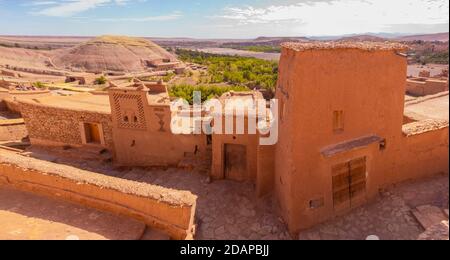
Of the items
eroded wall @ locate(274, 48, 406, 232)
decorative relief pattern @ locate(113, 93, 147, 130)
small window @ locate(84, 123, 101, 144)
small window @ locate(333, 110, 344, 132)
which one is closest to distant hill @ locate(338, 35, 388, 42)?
eroded wall @ locate(274, 48, 406, 232)

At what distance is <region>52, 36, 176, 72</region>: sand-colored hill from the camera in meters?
57.2

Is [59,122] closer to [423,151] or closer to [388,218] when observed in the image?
[388,218]

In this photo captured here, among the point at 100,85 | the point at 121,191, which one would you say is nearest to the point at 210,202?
the point at 121,191

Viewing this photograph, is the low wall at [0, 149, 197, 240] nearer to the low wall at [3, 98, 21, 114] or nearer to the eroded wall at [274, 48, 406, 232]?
the eroded wall at [274, 48, 406, 232]

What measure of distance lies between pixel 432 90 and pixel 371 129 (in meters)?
14.6

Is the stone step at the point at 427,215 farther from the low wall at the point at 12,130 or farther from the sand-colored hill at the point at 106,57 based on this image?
the sand-colored hill at the point at 106,57

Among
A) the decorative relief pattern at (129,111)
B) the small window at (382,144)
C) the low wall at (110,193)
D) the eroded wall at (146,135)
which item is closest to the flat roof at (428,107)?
the small window at (382,144)

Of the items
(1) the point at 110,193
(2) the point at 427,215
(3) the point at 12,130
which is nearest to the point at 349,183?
(2) the point at 427,215

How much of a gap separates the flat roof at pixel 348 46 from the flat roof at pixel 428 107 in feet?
11.3

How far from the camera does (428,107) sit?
40.1 feet

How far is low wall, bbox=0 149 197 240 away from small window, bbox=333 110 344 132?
358 centimetres

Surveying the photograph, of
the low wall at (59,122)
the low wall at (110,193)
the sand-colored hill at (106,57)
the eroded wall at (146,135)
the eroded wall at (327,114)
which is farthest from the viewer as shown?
the sand-colored hill at (106,57)

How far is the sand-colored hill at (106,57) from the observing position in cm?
5719

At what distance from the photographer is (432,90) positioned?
64.0 ft
